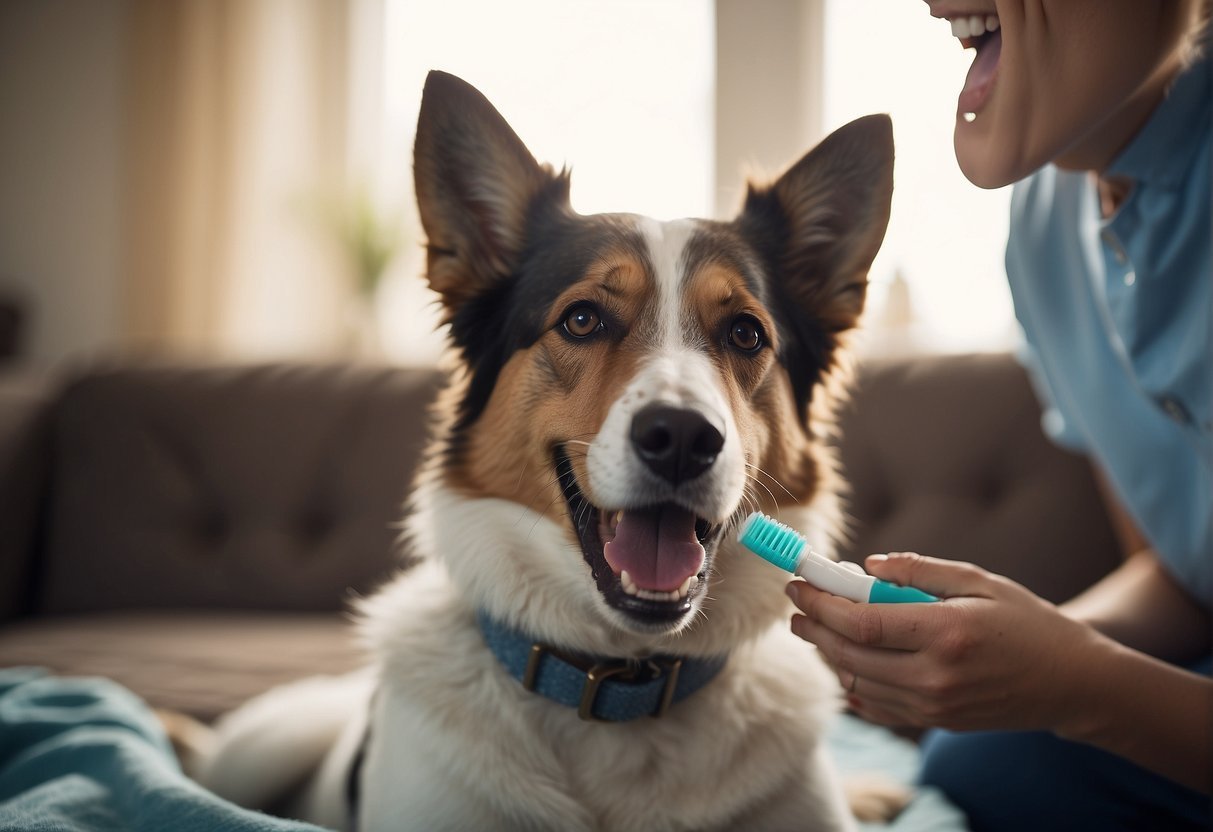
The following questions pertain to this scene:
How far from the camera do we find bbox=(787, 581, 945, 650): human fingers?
1.07m

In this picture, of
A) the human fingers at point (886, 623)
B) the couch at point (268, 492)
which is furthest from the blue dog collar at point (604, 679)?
the couch at point (268, 492)

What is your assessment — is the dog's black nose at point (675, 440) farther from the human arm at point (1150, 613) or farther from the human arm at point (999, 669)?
the human arm at point (1150, 613)

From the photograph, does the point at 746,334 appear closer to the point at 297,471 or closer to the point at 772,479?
the point at 772,479

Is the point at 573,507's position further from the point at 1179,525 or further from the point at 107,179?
the point at 107,179

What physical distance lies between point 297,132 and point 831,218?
4.51m

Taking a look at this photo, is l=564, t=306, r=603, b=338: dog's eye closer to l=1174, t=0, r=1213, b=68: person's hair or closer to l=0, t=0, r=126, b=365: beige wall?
l=1174, t=0, r=1213, b=68: person's hair

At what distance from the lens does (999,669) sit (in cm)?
111

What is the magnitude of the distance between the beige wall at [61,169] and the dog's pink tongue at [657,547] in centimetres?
513

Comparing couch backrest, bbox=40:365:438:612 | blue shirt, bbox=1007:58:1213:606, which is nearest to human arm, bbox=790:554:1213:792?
blue shirt, bbox=1007:58:1213:606

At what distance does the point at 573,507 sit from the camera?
1.30 metres

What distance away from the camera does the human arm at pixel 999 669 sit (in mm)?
1077

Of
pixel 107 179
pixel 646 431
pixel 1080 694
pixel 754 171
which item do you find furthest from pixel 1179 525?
pixel 107 179

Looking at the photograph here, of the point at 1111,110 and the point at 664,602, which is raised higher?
the point at 1111,110

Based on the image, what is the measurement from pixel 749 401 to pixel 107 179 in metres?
5.22
